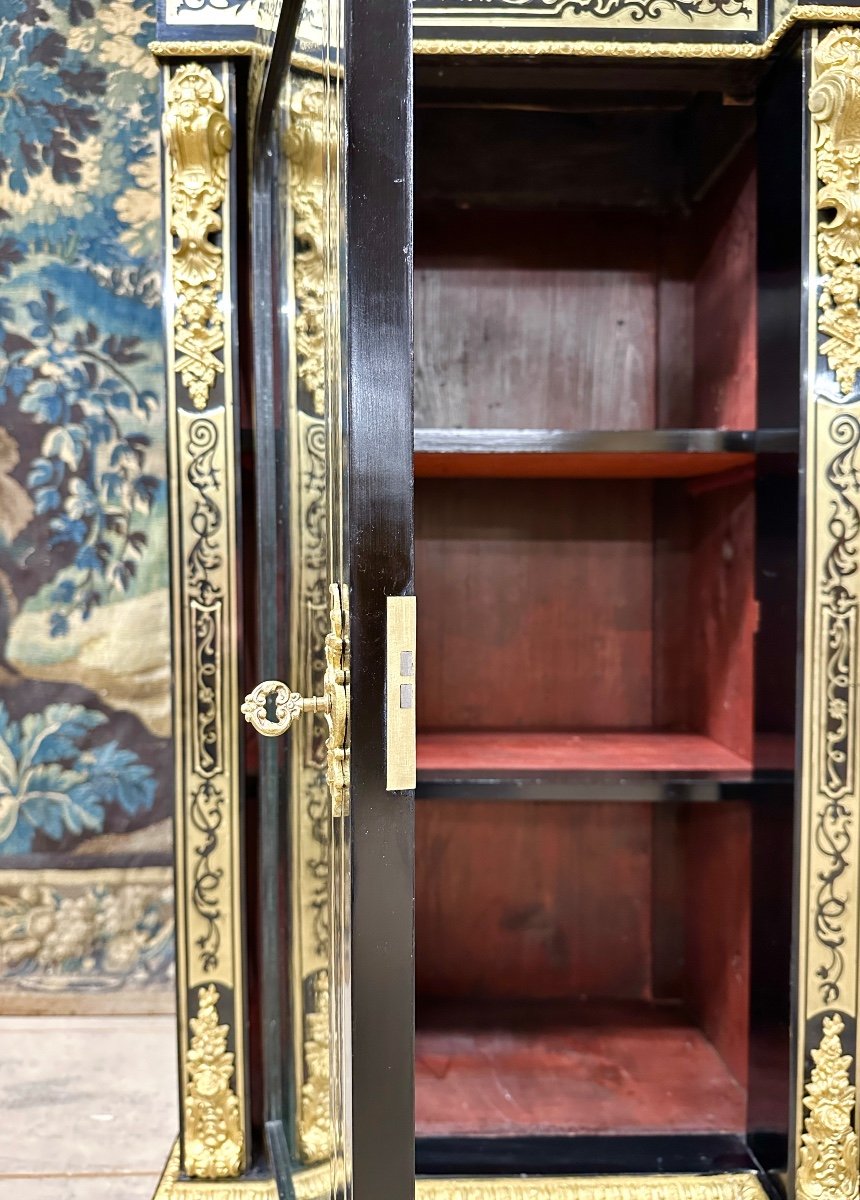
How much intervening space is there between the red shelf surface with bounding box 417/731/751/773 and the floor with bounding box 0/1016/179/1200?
2.17 ft

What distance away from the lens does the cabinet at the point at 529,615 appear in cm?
64

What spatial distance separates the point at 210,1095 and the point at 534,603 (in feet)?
2.83

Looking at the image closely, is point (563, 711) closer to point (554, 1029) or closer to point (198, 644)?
point (554, 1029)

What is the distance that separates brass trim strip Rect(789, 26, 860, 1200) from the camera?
40.5 inches

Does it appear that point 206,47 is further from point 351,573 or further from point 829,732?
point 829,732

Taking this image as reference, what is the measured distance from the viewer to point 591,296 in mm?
1465

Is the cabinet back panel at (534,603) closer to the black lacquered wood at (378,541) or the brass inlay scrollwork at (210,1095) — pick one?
the brass inlay scrollwork at (210,1095)

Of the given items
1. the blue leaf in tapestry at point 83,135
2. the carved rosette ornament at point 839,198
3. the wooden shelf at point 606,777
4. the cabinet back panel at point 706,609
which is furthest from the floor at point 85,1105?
the carved rosette ornament at point 839,198

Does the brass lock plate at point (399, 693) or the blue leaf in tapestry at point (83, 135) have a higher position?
the blue leaf in tapestry at point (83, 135)

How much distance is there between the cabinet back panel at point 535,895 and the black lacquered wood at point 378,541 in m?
0.86

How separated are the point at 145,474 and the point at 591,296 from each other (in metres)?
0.82

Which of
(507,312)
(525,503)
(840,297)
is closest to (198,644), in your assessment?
(525,503)

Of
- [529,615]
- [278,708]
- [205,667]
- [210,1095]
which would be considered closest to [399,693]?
[278,708]

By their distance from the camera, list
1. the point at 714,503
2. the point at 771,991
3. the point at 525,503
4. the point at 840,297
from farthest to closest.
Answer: the point at 525,503, the point at 714,503, the point at 771,991, the point at 840,297
